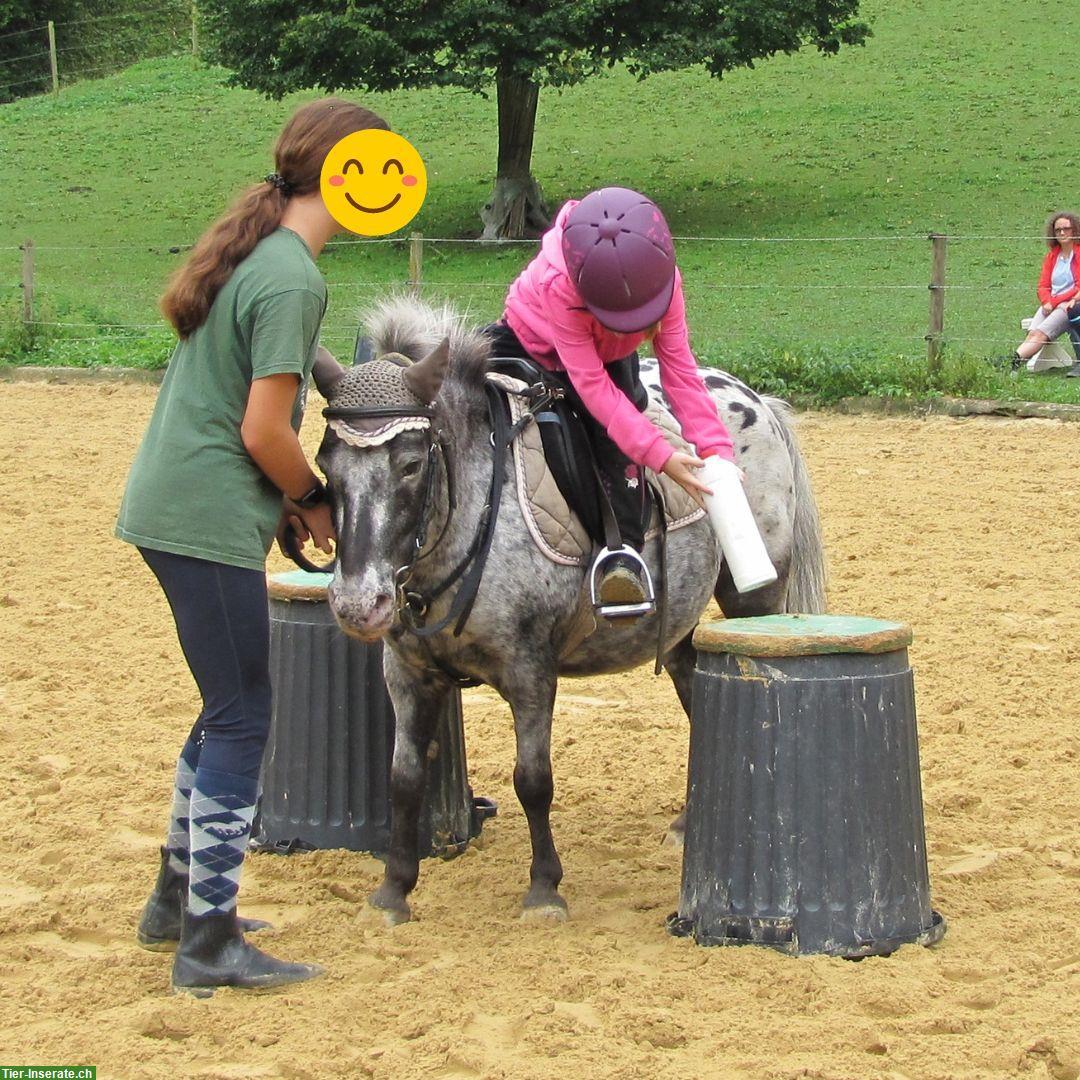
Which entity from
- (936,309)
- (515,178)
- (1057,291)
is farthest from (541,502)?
(515,178)

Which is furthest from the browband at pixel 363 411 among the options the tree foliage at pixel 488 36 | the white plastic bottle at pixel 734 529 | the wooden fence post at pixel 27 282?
the tree foliage at pixel 488 36

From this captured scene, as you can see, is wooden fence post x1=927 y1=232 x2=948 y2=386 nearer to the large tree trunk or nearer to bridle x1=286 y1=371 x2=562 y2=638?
bridle x1=286 y1=371 x2=562 y2=638

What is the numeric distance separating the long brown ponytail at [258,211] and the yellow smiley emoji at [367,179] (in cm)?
3

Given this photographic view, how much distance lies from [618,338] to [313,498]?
39.8 inches

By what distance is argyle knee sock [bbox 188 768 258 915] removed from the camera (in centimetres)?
355

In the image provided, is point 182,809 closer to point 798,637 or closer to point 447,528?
point 447,528

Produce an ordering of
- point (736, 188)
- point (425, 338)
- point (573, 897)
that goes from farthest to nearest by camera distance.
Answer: point (736, 188), point (573, 897), point (425, 338)

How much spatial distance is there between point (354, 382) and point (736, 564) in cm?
112

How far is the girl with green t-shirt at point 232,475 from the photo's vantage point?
3359mm

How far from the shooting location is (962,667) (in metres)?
6.25

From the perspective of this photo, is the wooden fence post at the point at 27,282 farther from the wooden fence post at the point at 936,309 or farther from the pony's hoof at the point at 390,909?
the pony's hoof at the point at 390,909

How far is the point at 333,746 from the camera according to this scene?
15.4 ft

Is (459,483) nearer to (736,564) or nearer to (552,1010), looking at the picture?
(736,564)

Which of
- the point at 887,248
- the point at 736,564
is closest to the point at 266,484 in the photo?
the point at 736,564
